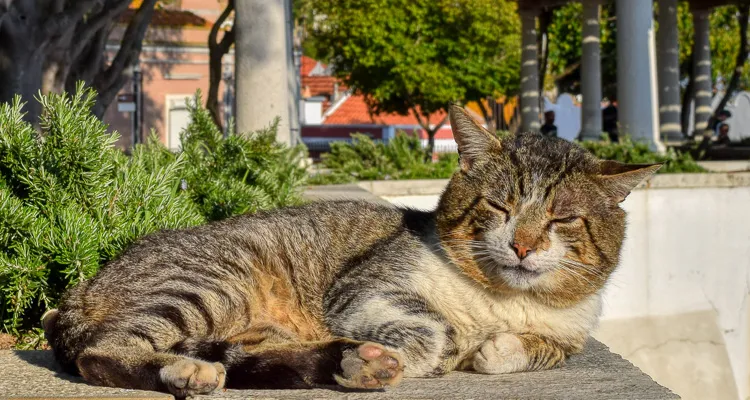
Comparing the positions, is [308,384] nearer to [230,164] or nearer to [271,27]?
[230,164]

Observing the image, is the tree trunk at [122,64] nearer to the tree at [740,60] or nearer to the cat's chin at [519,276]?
the cat's chin at [519,276]

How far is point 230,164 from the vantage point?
6.56 meters

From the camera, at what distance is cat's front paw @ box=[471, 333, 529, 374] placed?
3.70 meters

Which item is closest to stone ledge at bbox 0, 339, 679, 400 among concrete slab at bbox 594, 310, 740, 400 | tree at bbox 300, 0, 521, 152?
concrete slab at bbox 594, 310, 740, 400

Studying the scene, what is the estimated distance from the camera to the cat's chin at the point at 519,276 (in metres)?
3.73

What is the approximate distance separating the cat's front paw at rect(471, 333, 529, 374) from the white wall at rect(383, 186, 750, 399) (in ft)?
22.4

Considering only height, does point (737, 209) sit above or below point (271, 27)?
below

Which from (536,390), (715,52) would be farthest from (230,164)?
(715,52)

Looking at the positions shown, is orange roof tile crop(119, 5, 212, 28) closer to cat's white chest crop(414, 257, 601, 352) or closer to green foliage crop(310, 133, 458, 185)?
green foliage crop(310, 133, 458, 185)

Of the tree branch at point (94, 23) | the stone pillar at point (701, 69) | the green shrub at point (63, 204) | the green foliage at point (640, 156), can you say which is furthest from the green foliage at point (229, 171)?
the stone pillar at point (701, 69)

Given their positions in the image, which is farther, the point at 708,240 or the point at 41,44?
the point at 708,240

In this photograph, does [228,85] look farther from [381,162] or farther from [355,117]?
[355,117]

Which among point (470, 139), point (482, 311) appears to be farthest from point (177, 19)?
point (482, 311)

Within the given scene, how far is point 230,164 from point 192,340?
3.10 meters
